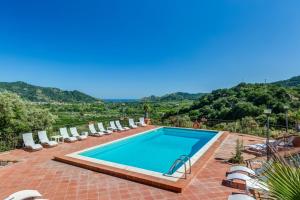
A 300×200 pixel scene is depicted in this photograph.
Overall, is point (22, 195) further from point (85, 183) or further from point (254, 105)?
point (254, 105)

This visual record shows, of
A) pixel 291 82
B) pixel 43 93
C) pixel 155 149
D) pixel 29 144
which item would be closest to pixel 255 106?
pixel 155 149

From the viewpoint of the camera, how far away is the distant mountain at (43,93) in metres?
57.5

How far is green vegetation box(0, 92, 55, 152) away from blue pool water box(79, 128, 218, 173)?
3747mm

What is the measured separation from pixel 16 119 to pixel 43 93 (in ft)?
222

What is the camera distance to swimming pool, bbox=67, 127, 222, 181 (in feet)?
25.7

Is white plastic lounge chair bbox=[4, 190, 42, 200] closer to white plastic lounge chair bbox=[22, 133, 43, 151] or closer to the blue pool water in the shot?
the blue pool water

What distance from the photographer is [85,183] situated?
19.2 ft

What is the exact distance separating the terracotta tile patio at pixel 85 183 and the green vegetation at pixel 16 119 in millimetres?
2500

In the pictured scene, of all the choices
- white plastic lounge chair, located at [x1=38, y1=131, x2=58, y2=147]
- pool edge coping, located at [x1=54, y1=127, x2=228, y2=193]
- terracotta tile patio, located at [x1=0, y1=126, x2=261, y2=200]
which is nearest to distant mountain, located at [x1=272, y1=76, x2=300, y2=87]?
pool edge coping, located at [x1=54, y1=127, x2=228, y2=193]

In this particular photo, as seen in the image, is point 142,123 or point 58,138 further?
point 142,123

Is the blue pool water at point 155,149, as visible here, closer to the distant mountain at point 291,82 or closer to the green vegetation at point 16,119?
the green vegetation at point 16,119

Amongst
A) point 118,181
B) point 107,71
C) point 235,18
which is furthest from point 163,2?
point 107,71

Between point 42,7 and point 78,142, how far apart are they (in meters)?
11.0

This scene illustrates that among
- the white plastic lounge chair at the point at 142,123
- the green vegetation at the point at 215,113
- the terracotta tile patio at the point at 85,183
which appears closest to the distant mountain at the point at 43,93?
the green vegetation at the point at 215,113
